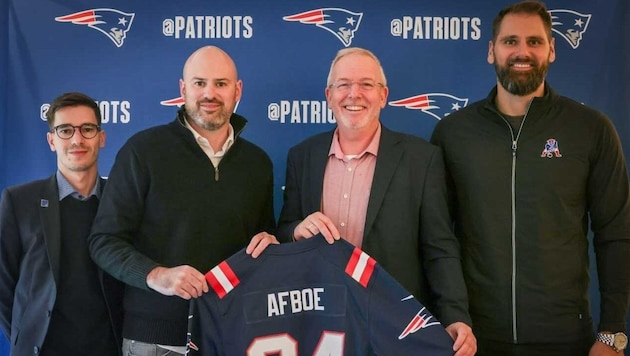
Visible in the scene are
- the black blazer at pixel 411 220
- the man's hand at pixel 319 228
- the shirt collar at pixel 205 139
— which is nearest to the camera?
the man's hand at pixel 319 228

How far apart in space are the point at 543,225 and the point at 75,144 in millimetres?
1972

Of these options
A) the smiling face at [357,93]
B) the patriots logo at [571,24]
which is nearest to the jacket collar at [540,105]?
the smiling face at [357,93]

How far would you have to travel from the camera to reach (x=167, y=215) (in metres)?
2.24

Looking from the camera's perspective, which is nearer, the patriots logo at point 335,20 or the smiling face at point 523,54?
the smiling face at point 523,54

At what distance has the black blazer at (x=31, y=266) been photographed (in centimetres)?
228

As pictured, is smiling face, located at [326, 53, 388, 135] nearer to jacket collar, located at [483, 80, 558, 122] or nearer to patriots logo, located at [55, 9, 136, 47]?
jacket collar, located at [483, 80, 558, 122]

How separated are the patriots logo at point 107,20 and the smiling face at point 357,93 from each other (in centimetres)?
151

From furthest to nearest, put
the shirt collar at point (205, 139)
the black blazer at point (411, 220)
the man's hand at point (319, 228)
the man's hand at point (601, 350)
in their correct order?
the shirt collar at point (205, 139) → the man's hand at point (601, 350) → the black blazer at point (411, 220) → the man's hand at point (319, 228)

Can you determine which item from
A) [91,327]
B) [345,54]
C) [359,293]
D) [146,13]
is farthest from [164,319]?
[146,13]

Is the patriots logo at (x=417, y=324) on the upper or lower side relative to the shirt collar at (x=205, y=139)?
lower

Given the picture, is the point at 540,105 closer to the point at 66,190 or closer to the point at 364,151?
the point at 364,151

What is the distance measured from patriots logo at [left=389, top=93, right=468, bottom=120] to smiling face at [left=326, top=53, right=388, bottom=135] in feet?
2.93

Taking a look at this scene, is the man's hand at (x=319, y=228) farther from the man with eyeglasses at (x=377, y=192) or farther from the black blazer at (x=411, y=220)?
the black blazer at (x=411, y=220)

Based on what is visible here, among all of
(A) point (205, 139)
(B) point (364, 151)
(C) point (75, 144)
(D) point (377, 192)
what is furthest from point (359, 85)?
(C) point (75, 144)
